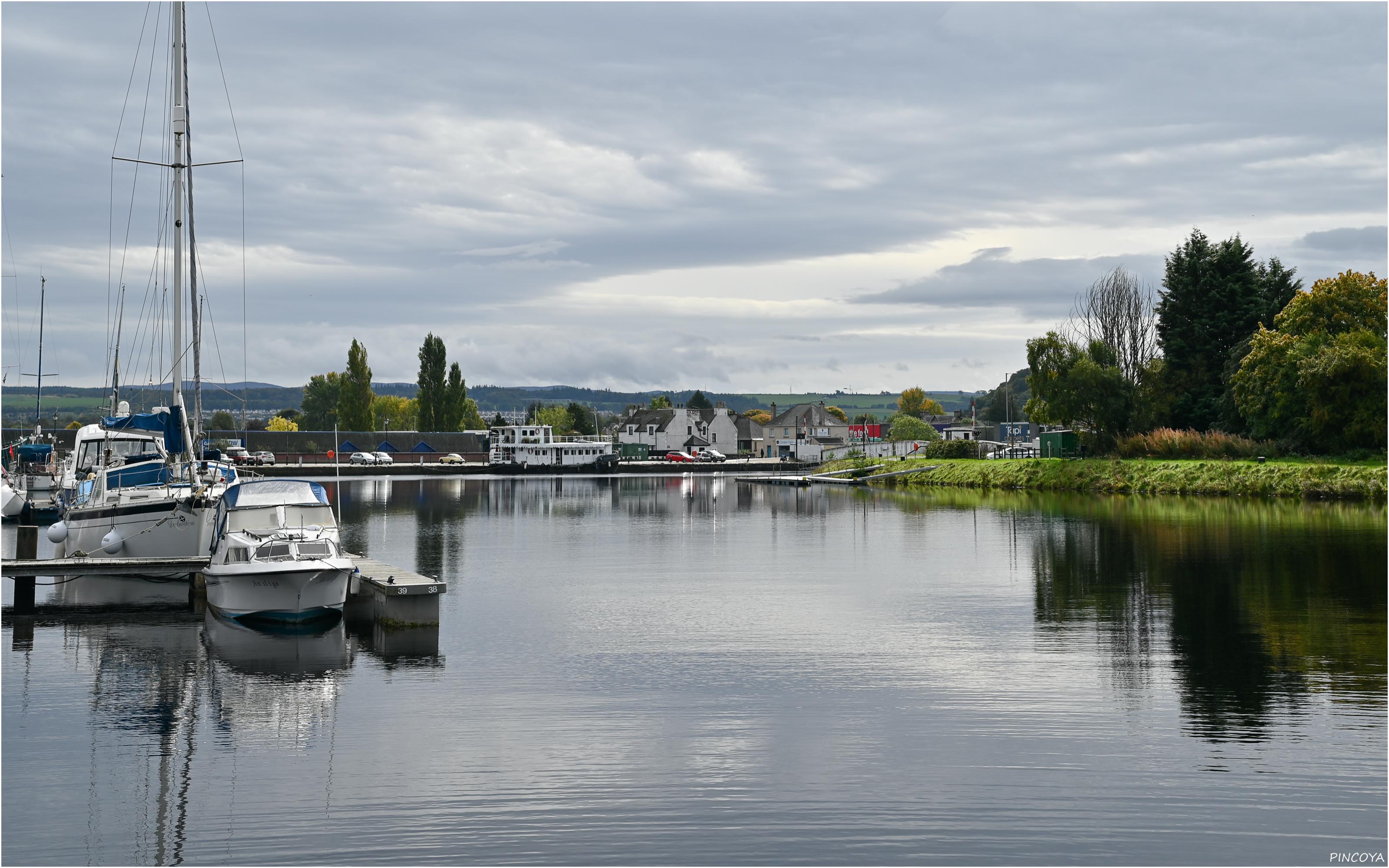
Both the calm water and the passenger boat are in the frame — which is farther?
the passenger boat

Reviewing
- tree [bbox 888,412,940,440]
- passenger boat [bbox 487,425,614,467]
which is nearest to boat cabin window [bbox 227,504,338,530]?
passenger boat [bbox 487,425,614,467]

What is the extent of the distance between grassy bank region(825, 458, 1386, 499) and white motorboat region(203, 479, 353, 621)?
52.4 metres

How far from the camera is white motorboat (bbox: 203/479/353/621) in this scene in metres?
24.4

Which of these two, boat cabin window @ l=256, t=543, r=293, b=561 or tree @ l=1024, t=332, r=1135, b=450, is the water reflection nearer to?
boat cabin window @ l=256, t=543, r=293, b=561

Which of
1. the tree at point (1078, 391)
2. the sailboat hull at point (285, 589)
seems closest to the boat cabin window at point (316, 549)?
the sailboat hull at point (285, 589)

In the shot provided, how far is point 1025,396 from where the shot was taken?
198 meters

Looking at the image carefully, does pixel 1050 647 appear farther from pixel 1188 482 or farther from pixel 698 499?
pixel 698 499

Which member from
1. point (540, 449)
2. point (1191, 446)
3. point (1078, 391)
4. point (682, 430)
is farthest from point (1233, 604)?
point (682, 430)

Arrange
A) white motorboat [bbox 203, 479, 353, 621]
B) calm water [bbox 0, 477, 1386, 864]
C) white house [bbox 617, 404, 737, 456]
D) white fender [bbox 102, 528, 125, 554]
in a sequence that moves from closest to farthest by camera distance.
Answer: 1. calm water [bbox 0, 477, 1386, 864]
2. white motorboat [bbox 203, 479, 353, 621]
3. white fender [bbox 102, 528, 125, 554]
4. white house [bbox 617, 404, 737, 456]

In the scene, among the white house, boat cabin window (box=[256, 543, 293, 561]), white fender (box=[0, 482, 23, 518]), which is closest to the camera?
boat cabin window (box=[256, 543, 293, 561])

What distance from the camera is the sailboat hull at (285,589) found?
79.5 feet

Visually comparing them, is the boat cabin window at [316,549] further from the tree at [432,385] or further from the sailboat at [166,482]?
the tree at [432,385]

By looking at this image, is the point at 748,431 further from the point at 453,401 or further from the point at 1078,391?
the point at 1078,391

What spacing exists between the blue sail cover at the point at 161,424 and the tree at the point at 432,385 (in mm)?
108590
